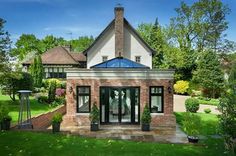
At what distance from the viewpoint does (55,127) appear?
13695mm

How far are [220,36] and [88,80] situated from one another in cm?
3507

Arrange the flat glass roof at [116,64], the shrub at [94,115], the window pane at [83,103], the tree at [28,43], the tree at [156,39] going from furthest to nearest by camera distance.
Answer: the tree at [28,43], the tree at [156,39], the flat glass roof at [116,64], the window pane at [83,103], the shrub at [94,115]

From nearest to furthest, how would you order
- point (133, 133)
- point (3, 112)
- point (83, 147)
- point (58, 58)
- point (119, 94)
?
point (83, 147) < point (3, 112) < point (133, 133) < point (119, 94) < point (58, 58)

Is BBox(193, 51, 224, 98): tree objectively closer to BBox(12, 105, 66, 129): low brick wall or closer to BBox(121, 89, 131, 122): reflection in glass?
BBox(121, 89, 131, 122): reflection in glass

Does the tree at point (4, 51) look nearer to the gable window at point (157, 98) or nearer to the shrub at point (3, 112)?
the shrub at point (3, 112)

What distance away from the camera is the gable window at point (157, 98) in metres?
16.9

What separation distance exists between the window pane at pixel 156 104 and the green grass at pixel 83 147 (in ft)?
15.3

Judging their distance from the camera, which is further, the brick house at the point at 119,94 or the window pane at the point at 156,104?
the window pane at the point at 156,104

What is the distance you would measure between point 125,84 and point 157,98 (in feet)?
7.51

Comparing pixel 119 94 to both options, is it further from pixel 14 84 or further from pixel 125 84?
pixel 14 84

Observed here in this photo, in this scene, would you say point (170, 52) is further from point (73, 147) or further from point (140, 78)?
point (73, 147)

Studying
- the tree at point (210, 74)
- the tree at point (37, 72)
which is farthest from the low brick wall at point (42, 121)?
the tree at point (210, 74)

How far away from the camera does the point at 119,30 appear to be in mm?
27922

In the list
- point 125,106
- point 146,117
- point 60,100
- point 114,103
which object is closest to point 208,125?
point 146,117
